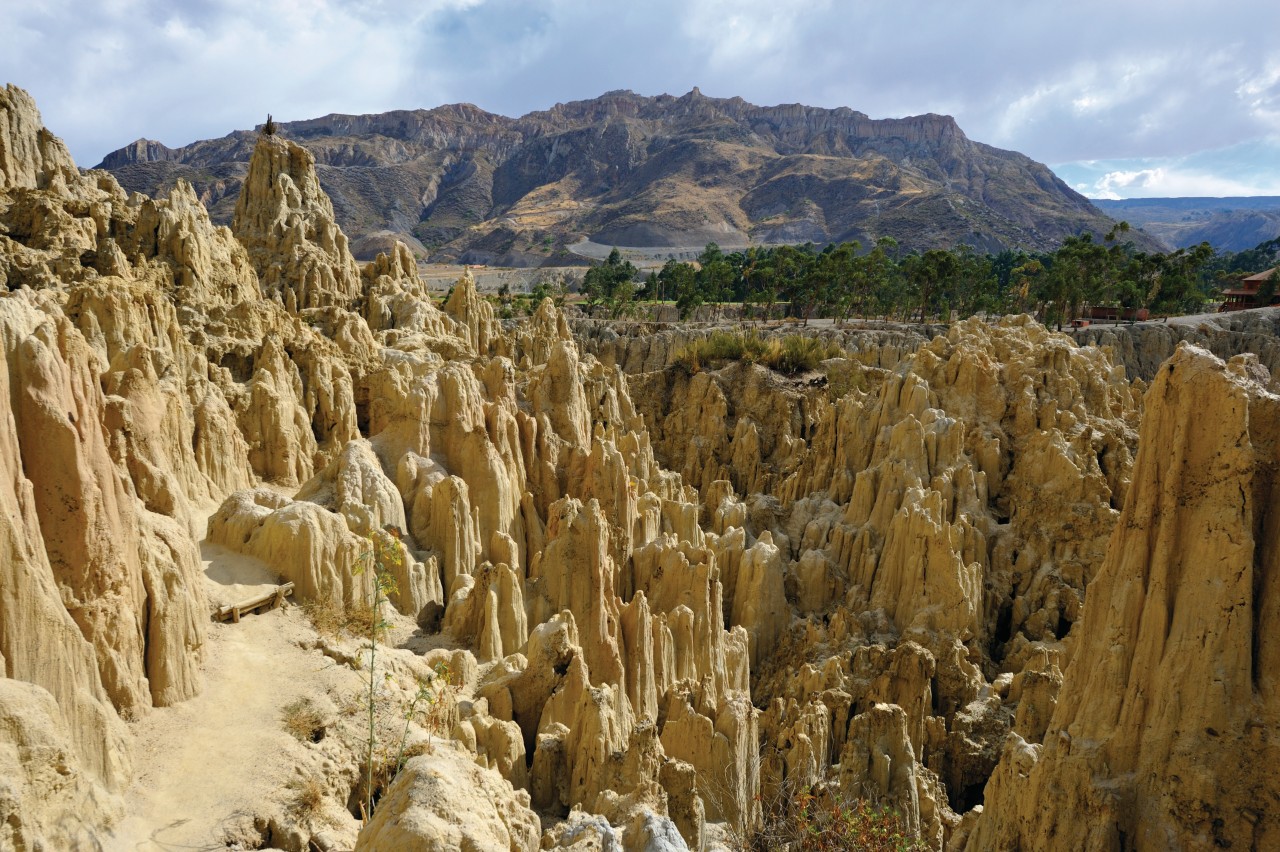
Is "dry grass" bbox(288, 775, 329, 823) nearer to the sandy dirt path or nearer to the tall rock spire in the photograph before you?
the sandy dirt path

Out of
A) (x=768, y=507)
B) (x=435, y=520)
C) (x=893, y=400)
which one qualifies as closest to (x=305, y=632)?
(x=435, y=520)

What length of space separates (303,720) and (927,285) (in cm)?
6508

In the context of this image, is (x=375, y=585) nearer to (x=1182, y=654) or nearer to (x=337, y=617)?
(x=337, y=617)

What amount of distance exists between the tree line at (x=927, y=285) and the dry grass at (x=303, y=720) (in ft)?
193

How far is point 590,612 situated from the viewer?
57.4 ft

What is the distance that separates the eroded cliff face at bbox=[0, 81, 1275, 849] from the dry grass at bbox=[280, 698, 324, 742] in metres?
0.29

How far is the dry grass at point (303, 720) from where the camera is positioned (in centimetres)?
1105

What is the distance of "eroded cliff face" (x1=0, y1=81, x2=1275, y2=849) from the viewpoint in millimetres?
8969

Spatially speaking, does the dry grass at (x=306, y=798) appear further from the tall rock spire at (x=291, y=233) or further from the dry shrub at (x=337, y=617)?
the tall rock spire at (x=291, y=233)

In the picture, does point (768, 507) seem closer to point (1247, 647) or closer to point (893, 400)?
point (893, 400)

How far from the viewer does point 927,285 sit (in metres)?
67.1

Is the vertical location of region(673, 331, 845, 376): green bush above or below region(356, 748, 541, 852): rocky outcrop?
above

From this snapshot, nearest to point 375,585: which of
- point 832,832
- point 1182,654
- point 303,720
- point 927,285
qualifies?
point 303,720

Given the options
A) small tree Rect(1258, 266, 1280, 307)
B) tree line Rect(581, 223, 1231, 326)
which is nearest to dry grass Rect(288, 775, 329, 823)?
tree line Rect(581, 223, 1231, 326)
